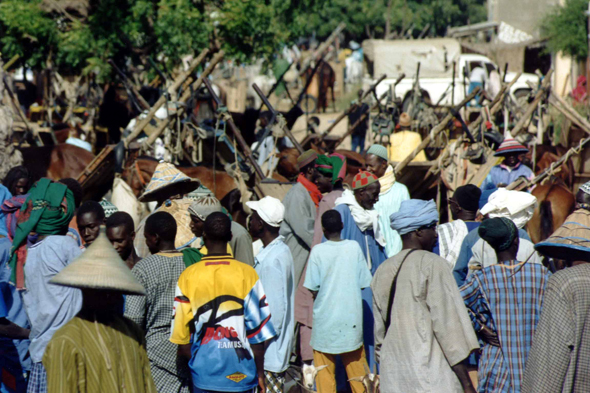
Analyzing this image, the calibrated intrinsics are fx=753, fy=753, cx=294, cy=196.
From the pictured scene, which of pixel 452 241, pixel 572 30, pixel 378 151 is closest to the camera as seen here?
pixel 452 241

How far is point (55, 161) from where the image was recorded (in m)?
10.3

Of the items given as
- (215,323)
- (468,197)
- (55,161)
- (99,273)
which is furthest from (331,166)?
(55,161)

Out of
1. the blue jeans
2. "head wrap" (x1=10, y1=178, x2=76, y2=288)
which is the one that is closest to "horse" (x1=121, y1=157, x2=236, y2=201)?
"head wrap" (x1=10, y1=178, x2=76, y2=288)

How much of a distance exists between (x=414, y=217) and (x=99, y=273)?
6.00ft

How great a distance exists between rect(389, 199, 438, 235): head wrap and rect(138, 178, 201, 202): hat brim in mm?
2509

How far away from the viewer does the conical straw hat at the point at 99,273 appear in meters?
3.21

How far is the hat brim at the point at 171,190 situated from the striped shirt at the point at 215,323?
2.21 metres

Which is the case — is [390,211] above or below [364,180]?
below

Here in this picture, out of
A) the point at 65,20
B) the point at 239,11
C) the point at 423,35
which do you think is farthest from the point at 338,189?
the point at 423,35

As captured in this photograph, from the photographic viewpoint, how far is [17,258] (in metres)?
4.97

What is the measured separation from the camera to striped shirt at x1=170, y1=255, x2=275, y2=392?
4.08 meters

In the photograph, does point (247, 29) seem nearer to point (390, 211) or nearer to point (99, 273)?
point (390, 211)

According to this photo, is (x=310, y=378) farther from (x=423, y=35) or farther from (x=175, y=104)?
(x=423, y=35)

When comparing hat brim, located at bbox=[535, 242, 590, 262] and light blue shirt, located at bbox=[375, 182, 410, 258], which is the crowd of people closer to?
hat brim, located at bbox=[535, 242, 590, 262]
